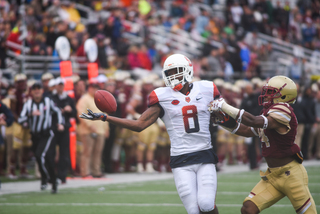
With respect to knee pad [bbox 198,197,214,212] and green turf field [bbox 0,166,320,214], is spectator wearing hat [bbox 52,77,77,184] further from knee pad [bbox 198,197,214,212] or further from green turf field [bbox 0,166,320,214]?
knee pad [bbox 198,197,214,212]

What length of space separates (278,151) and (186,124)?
964 mm

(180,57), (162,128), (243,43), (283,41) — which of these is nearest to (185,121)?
(180,57)

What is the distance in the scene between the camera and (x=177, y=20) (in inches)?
790

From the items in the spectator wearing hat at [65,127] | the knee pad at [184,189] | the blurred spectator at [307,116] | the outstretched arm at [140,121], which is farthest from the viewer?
the blurred spectator at [307,116]

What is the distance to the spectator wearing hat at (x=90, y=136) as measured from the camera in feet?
37.0

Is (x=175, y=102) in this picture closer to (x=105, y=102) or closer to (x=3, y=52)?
(x=105, y=102)

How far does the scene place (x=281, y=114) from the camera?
4836 mm

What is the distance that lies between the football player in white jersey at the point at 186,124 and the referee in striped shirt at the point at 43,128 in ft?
15.1

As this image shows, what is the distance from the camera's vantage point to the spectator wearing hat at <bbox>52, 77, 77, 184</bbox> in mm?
10273

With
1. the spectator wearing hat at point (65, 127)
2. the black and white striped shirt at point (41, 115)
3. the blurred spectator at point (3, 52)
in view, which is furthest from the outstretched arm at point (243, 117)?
the blurred spectator at point (3, 52)

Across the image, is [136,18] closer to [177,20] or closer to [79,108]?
[177,20]

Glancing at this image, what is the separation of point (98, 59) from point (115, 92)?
1.75 meters

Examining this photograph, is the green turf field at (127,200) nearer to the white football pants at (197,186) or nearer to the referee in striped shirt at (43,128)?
the referee in striped shirt at (43,128)

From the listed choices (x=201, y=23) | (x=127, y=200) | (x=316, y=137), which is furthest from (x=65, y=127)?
(x=201, y=23)
